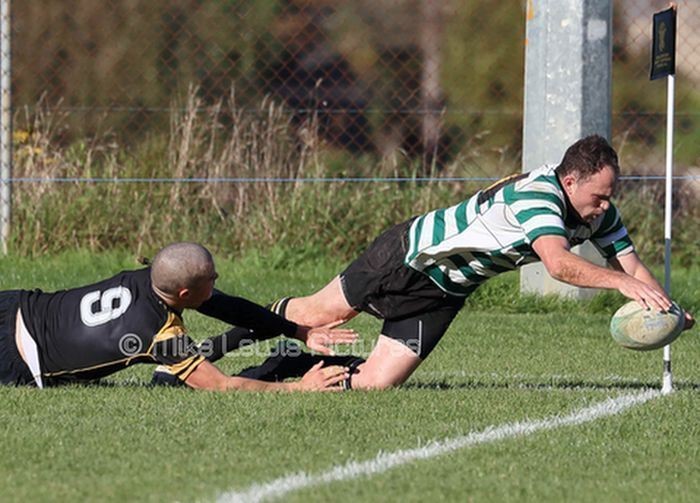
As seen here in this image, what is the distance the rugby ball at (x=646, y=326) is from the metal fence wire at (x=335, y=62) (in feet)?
31.6

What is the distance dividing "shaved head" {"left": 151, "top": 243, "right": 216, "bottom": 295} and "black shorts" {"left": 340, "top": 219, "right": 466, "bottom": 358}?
3.83 feet

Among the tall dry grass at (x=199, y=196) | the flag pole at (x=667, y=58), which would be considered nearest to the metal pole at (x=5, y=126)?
the tall dry grass at (x=199, y=196)

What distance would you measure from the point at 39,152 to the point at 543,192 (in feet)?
28.0

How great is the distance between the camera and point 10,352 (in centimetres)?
784

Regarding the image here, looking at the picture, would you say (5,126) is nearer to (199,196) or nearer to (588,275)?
(199,196)

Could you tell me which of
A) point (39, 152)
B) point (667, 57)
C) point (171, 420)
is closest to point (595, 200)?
point (667, 57)

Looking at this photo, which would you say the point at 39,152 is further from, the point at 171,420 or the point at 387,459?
the point at 387,459

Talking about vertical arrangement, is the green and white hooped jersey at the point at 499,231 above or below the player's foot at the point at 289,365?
above

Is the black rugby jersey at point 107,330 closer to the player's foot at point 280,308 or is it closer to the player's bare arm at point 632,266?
the player's foot at point 280,308

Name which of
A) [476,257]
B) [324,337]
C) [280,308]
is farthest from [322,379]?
[476,257]

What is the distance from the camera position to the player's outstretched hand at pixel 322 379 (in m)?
7.90

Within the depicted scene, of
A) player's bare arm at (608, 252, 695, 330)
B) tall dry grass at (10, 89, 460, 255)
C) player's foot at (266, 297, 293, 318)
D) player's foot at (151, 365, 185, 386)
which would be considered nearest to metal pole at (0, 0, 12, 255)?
tall dry grass at (10, 89, 460, 255)

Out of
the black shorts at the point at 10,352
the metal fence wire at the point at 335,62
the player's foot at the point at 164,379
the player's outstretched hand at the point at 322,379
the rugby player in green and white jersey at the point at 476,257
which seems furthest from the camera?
the metal fence wire at the point at 335,62

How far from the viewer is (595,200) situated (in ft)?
24.3
